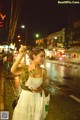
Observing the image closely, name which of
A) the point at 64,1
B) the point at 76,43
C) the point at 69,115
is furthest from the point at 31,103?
the point at 64,1

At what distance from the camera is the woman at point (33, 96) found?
4645 millimetres

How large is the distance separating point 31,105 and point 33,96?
0.14 m

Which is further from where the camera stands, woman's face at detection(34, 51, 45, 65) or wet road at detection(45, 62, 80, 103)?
wet road at detection(45, 62, 80, 103)

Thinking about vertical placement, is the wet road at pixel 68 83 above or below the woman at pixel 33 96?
below

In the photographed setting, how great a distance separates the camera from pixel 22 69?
5.04m

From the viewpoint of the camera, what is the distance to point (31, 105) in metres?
4.65

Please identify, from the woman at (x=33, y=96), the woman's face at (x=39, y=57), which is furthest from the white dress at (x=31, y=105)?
the woman's face at (x=39, y=57)

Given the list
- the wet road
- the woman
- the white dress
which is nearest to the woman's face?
the woman

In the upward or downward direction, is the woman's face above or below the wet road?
above

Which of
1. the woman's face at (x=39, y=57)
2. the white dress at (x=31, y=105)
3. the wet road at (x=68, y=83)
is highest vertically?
the woman's face at (x=39, y=57)

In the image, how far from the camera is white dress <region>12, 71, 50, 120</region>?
464cm

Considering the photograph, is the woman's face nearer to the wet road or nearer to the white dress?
the white dress

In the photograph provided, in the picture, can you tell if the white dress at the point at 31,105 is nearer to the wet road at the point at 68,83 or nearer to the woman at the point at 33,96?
the woman at the point at 33,96

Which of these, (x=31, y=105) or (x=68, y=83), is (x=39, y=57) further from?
(x=68, y=83)
